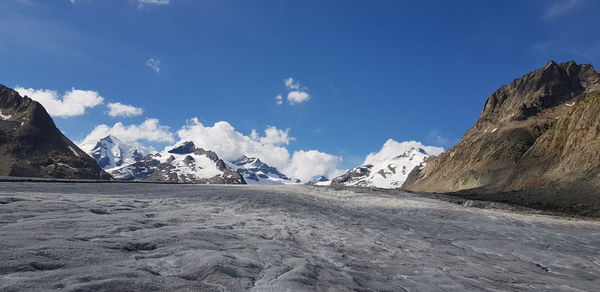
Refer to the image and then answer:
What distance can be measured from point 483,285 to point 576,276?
4.54m

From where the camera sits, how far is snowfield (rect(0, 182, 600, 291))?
6410mm

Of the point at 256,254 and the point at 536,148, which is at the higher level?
the point at 536,148

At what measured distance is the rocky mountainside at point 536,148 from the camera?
60.6 metres

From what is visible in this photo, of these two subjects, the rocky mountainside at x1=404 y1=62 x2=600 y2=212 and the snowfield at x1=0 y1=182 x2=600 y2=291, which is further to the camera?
the rocky mountainside at x1=404 y1=62 x2=600 y2=212

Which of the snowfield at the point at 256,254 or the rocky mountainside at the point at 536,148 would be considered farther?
the rocky mountainside at the point at 536,148

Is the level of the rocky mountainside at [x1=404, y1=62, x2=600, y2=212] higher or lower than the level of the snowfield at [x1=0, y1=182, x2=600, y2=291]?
higher

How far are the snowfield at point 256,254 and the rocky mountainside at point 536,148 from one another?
37.9 metres

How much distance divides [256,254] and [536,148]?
9947 cm

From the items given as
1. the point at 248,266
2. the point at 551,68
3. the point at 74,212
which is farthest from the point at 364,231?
the point at 551,68

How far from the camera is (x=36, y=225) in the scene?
29.3 feet

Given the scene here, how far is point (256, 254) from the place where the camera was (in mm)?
9047

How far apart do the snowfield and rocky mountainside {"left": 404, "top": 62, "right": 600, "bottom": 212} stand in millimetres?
37935

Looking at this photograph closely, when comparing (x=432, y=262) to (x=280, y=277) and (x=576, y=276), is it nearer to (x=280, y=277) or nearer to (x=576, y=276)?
(x=576, y=276)

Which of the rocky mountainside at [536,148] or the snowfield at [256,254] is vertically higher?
the rocky mountainside at [536,148]
